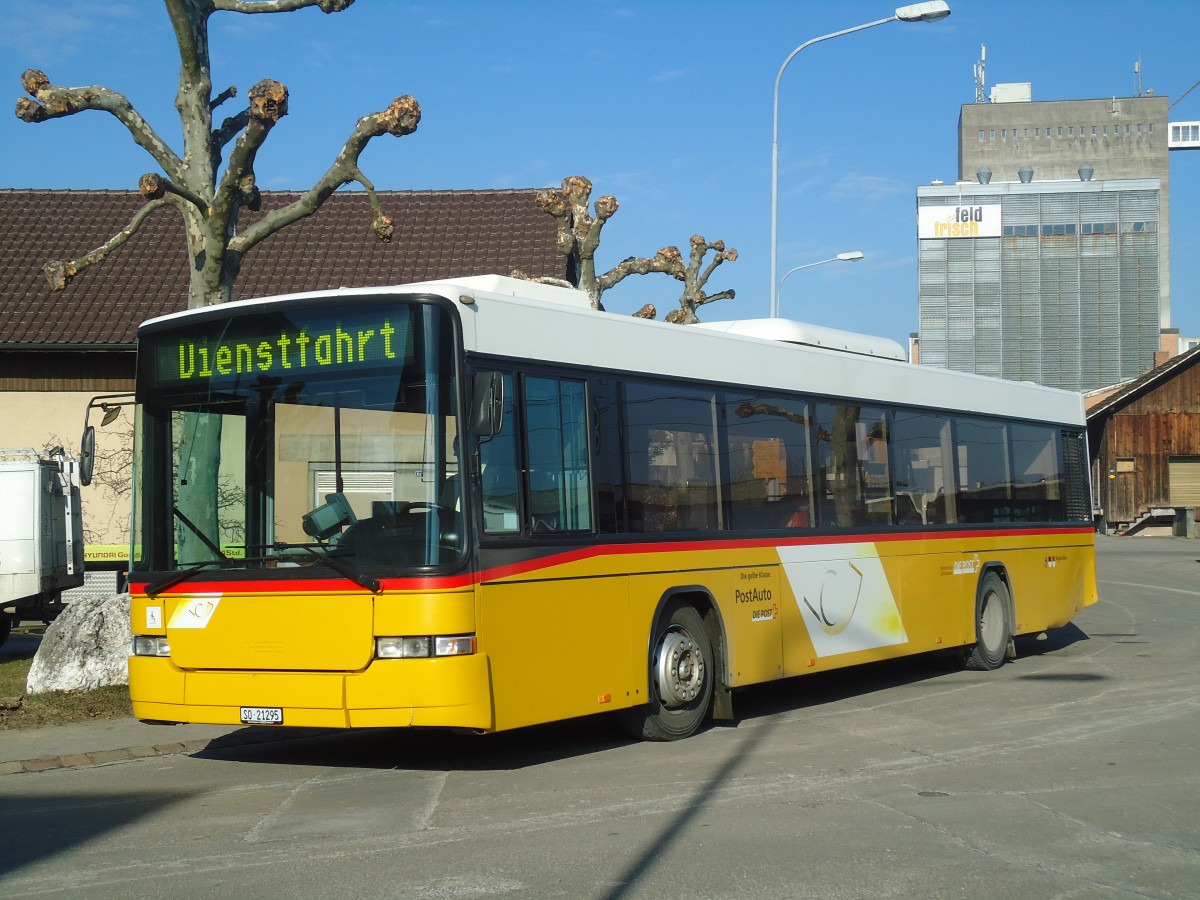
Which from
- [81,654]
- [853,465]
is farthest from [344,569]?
[853,465]

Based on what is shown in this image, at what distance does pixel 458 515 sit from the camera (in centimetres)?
860

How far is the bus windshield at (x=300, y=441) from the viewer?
8.61 meters

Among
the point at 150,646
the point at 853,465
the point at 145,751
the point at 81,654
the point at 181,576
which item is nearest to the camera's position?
the point at 181,576

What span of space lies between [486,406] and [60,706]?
5796 mm

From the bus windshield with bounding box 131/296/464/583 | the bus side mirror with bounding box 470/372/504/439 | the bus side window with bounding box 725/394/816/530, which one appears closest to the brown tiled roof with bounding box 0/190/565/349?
the bus side window with bounding box 725/394/816/530

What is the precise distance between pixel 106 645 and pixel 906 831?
→ 8.27 metres

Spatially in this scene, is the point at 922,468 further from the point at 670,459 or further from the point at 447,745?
the point at 447,745

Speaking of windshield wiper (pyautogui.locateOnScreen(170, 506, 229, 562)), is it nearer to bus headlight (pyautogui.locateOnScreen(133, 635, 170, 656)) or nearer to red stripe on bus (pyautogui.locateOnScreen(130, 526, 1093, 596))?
red stripe on bus (pyautogui.locateOnScreen(130, 526, 1093, 596))

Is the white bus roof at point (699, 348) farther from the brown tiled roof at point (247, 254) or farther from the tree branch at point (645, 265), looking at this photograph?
the brown tiled roof at point (247, 254)

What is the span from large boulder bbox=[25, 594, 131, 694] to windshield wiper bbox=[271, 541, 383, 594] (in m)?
4.70

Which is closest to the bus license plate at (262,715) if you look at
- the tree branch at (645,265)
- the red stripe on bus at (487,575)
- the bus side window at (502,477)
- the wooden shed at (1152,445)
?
the red stripe on bus at (487,575)

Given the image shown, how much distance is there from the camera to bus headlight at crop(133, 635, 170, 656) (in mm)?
9382

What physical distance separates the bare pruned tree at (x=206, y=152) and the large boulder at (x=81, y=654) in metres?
3.01

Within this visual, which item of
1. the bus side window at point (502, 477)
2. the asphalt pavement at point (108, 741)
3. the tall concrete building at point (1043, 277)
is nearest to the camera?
the bus side window at point (502, 477)
